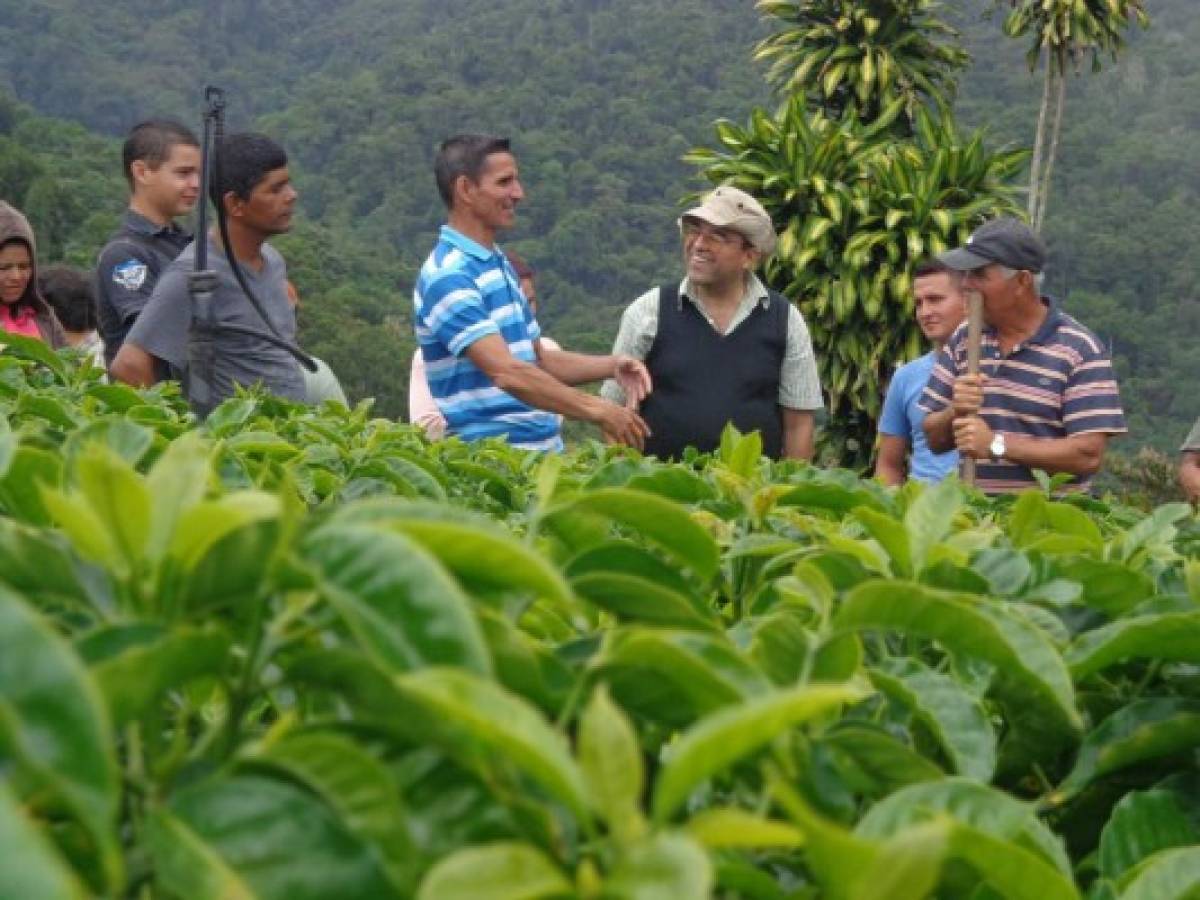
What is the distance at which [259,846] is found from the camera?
23.9 inches

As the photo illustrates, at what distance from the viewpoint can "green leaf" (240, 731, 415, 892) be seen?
0.61m

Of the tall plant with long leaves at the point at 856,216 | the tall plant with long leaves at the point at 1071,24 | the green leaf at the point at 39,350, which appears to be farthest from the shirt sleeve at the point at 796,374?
the tall plant with long leaves at the point at 1071,24

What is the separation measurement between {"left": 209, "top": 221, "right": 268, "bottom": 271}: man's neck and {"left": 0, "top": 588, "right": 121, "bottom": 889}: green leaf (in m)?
4.32

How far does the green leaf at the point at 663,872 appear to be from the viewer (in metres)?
0.53

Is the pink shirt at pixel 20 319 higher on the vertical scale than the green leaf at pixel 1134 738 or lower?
lower

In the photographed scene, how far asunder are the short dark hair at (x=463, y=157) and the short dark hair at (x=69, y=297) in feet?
6.20

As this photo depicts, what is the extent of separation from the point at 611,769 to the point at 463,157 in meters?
4.75

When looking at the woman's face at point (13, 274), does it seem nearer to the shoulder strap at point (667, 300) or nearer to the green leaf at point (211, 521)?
the shoulder strap at point (667, 300)

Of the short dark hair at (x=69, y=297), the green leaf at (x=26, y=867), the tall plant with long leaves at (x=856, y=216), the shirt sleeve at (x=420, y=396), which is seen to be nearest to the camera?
the green leaf at (x=26, y=867)

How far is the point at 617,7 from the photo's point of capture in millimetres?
72312

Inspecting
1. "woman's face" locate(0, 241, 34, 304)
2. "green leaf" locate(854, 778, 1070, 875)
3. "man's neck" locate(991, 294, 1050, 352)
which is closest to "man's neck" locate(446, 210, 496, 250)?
"woman's face" locate(0, 241, 34, 304)

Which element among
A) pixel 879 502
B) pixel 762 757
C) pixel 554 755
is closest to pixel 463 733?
pixel 554 755

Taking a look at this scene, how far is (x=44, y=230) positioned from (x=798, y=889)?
111ft

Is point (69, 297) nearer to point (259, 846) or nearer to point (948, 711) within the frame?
point (948, 711)
